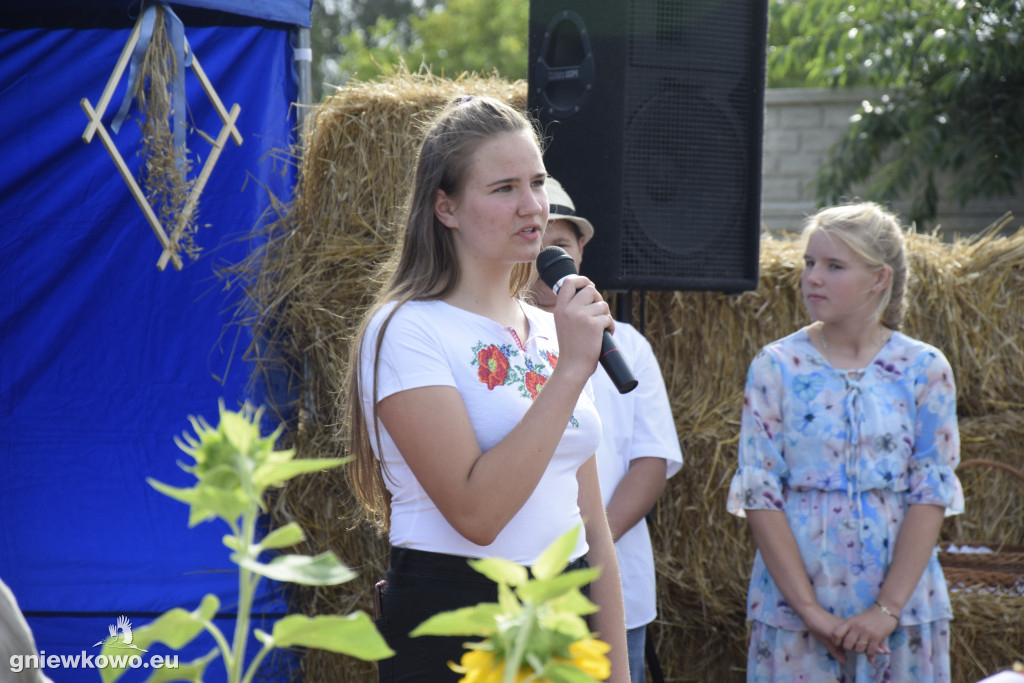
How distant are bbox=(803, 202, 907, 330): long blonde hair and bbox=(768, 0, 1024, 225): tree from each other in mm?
4316

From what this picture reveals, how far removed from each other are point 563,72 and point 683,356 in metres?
1.13

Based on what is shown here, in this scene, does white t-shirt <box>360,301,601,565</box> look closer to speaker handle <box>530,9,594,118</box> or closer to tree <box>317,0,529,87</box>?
speaker handle <box>530,9,594,118</box>

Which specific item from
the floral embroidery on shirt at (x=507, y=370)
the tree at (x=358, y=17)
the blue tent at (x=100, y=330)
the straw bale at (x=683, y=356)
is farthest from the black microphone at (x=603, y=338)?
the tree at (x=358, y=17)

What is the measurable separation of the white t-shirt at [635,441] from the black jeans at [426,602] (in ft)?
3.69

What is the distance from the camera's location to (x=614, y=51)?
2889 mm

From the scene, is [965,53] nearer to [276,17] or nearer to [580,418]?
[276,17]

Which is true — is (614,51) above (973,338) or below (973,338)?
above

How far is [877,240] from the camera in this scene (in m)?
2.65

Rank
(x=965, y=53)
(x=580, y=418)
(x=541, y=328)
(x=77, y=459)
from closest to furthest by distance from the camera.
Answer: (x=580, y=418)
(x=541, y=328)
(x=77, y=459)
(x=965, y=53)

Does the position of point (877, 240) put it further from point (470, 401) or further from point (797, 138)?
point (797, 138)

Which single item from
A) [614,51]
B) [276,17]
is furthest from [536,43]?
[276,17]

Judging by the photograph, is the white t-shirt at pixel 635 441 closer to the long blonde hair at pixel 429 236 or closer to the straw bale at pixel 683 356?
the straw bale at pixel 683 356

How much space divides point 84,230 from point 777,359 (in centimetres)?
225

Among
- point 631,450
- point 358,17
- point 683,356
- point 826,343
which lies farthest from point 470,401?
point 358,17
